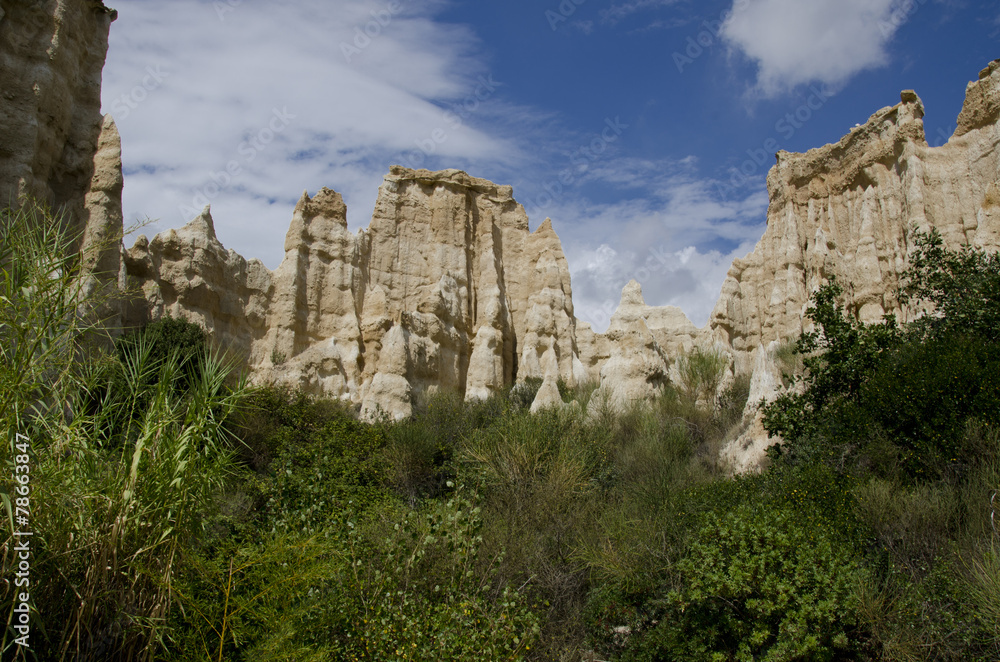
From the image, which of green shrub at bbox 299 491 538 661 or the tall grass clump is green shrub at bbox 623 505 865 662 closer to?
green shrub at bbox 299 491 538 661

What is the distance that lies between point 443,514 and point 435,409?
14696 mm

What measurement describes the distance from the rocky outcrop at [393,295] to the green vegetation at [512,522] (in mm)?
8272

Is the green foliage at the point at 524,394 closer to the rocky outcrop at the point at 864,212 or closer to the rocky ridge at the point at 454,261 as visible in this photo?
the rocky ridge at the point at 454,261

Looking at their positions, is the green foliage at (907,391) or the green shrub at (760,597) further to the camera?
the green foliage at (907,391)

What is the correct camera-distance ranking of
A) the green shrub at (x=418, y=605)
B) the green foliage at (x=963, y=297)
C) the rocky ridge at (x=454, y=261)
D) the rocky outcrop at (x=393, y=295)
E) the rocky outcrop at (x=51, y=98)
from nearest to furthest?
the green shrub at (x=418, y=605) < the green foliage at (x=963, y=297) < the rocky outcrop at (x=51, y=98) < the rocky ridge at (x=454, y=261) < the rocky outcrop at (x=393, y=295)

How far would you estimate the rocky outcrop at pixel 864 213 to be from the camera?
79.0ft

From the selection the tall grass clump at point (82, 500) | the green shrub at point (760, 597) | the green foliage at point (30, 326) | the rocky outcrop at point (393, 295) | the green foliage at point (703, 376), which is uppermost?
the rocky outcrop at point (393, 295)

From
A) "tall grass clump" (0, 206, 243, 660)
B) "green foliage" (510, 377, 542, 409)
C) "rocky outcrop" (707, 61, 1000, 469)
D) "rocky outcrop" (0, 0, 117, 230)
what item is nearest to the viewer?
"tall grass clump" (0, 206, 243, 660)

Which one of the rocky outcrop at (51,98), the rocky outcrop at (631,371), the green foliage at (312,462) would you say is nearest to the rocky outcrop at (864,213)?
the rocky outcrop at (631,371)

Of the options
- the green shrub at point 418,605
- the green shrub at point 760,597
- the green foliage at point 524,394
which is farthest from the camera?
the green foliage at point 524,394

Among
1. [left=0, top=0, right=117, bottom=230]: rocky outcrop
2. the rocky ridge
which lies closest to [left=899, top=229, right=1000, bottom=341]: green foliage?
the rocky ridge

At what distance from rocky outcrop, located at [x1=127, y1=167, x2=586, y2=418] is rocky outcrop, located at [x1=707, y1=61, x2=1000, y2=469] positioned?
27.6 feet

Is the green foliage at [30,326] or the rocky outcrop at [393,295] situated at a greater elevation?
the rocky outcrop at [393,295]

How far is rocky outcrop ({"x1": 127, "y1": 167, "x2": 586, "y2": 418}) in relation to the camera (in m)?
25.7
